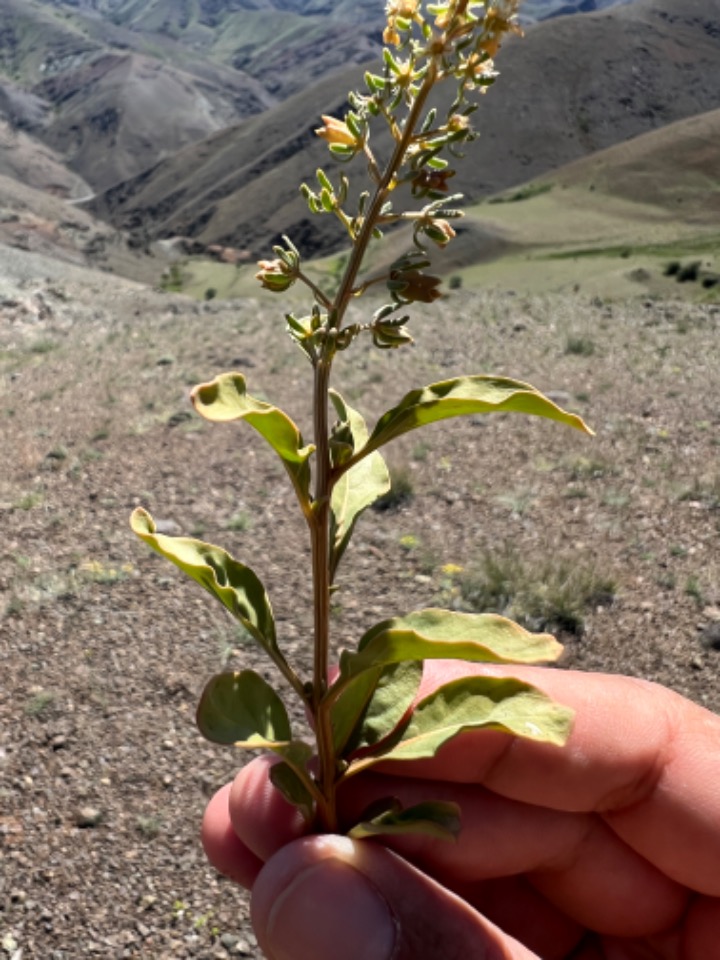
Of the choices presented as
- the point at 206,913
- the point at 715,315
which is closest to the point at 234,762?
the point at 206,913

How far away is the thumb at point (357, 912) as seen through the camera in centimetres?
224

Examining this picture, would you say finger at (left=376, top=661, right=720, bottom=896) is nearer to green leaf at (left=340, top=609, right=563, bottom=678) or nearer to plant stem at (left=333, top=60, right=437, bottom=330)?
green leaf at (left=340, top=609, right=563, bottom=678)

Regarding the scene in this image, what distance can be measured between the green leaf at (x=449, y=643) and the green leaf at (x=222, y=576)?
23cm

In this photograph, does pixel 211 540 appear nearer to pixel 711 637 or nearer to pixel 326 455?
pixel 711 637

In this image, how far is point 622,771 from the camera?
2.87 meters

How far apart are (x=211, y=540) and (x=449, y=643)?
5557mm

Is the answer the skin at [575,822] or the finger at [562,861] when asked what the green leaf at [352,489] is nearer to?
the skin at [575,822]

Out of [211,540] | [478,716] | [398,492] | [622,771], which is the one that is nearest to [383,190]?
[478,716]

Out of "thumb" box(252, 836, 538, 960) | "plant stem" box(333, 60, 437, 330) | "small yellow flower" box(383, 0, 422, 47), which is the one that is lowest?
"thumb" box(252, 836, 538, 960)

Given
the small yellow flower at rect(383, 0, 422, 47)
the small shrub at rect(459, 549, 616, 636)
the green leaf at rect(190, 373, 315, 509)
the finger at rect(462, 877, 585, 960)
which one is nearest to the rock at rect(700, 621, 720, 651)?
the small shrub at rect(459, 549, 616, 636)

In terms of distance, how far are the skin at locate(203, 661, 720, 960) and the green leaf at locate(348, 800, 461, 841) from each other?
0.43m

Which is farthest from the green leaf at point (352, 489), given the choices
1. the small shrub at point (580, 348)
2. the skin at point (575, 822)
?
the small shrub at point (580, 348)

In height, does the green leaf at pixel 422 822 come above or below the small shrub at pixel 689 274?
above

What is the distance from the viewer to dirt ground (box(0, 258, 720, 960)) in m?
4.34
